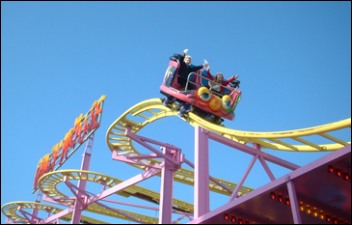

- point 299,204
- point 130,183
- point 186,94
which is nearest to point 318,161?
point 299,204

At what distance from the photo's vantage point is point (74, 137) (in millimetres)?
21312

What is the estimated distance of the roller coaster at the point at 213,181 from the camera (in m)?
7.54

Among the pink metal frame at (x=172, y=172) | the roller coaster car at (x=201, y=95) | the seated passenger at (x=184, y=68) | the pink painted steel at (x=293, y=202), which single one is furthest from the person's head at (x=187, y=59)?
the pink painted steel at (x=293, y=202)

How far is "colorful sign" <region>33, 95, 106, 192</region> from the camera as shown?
64.3 feet

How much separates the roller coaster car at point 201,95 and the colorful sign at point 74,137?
6.39 metres

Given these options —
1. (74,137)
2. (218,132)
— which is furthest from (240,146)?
(74,137)

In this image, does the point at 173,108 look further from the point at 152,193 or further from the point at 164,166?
the point at 152,193

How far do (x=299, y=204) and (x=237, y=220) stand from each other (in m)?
1.13

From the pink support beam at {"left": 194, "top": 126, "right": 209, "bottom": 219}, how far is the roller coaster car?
4.04ft

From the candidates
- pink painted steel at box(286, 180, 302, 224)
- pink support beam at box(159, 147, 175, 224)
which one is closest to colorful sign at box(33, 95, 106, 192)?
pink support beam at box(159, 147, 175, 224)

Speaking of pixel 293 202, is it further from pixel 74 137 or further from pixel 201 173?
pixel 74 137

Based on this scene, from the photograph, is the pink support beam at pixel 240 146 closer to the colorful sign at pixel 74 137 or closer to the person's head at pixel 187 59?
the person's head at pixel 187 59

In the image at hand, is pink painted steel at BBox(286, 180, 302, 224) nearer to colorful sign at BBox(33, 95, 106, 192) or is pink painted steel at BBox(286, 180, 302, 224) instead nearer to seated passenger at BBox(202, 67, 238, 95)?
seated passenger at BBox(202, 67, 238, 95)

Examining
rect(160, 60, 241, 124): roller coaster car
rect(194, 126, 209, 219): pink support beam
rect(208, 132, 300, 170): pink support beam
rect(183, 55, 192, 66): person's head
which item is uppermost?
rect(183, 55, 192, 66): person's head
